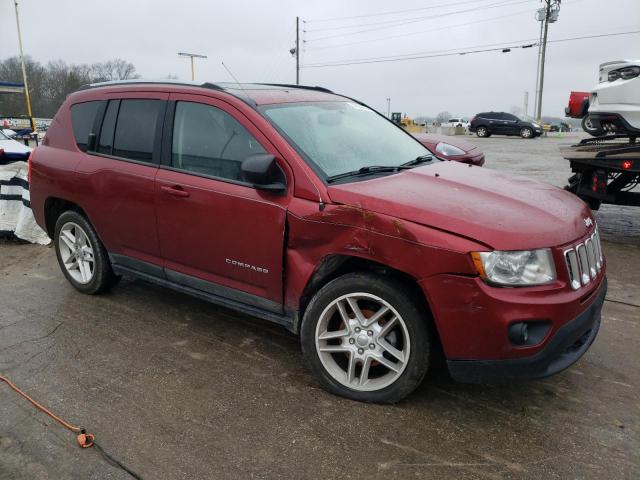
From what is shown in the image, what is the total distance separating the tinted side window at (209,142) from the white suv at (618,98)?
5.22m

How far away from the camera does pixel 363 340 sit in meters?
2.93

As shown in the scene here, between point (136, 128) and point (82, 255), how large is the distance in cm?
134

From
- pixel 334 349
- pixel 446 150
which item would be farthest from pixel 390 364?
pixel 446 150

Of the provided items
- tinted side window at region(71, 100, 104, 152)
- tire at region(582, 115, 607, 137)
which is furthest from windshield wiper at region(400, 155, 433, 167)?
tire at region(582, 115, 607, 137)

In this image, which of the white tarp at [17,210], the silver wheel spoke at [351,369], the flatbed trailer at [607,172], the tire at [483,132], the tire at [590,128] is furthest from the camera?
the tire at [483,132]

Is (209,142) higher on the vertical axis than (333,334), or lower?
higher

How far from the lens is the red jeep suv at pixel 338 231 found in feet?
8.40

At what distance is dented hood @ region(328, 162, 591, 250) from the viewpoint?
8.42 feet

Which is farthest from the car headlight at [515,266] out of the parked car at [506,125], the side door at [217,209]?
the parked car at [506,125]

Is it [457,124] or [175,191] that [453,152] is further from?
[457,124]

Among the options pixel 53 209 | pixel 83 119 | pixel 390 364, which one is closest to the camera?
pixel 390 364

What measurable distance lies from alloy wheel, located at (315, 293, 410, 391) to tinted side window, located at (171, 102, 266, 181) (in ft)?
3.49

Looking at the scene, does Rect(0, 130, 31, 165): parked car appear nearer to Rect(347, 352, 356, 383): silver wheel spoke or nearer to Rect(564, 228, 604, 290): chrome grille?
Rect(347, 352, 356, 383): silver wheel spoke

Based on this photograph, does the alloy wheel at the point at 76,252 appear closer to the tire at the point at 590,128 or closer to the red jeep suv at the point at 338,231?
the red jeep suv at the point at 338,231
